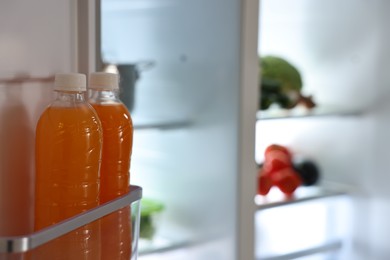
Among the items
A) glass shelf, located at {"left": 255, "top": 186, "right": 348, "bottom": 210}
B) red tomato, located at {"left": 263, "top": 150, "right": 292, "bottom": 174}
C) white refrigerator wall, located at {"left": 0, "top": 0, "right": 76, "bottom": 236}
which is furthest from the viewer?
red tomato, located at {"left": 263, "top": 150, "right": 292, "bottom": 174}

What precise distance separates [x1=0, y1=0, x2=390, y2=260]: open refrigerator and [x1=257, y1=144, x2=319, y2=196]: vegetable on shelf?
6 centimetres

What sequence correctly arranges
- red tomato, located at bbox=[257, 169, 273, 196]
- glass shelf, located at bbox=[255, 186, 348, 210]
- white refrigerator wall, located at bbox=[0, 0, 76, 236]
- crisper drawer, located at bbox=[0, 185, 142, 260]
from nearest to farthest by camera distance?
crisper drawer, located at bbox=[0, 185, 142, 260]
white refrigerator wall, located at bbox=[0, 0, 76, 236]
glass shelf, located at bbox=[255, 186, 348, 210]
red tomato, located at bbox=[257, 169, 273, 196]

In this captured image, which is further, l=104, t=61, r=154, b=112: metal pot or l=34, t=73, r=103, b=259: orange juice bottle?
l=104, t=61, r=154, b=112: metal pot

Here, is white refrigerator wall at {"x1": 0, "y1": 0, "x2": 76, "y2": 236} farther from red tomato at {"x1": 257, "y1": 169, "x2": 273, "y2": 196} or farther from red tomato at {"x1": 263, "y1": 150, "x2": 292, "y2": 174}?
red tomato at {"x1": 263, "y1": 150, "x2": 292, "y2": 174}

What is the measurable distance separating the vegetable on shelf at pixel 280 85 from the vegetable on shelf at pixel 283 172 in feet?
0.65

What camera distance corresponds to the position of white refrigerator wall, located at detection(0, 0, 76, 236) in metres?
0.81

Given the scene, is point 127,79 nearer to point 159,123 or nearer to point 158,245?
point 159,123

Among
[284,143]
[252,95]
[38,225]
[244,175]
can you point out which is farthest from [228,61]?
[284,143]

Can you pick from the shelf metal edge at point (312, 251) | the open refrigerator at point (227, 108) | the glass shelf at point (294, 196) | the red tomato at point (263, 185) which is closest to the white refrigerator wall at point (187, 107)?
the open refrigerator at point (227, 108)

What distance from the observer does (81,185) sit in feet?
2.74

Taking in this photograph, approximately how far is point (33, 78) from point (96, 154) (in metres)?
0.13

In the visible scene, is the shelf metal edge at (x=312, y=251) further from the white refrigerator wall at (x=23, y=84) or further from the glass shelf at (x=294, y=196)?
the white refrigerator wall at (x=23, y=84)

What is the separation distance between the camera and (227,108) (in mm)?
1540

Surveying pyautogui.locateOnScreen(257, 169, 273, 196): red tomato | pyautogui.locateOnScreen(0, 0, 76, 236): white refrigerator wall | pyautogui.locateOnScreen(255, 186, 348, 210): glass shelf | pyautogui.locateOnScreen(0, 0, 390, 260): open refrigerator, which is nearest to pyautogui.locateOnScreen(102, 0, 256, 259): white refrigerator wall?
pyautogui.locateOnScreen(0, 0, 390, 260): open refrigerator
